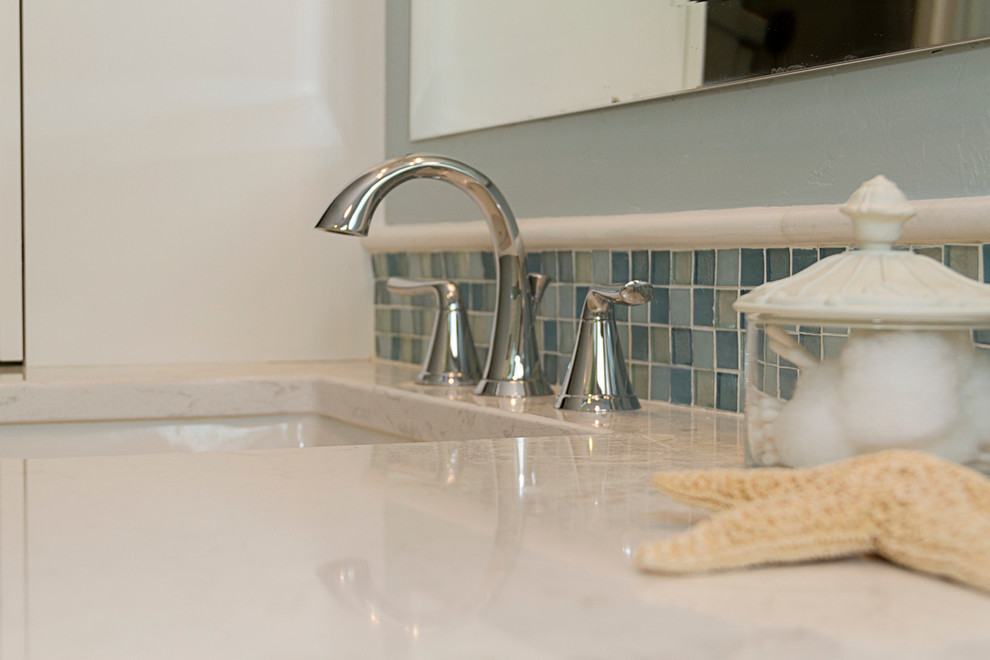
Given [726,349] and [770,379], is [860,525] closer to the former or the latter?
[770,379]

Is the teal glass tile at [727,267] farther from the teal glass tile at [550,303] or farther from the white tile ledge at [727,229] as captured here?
the teal glass tile at [550,303]

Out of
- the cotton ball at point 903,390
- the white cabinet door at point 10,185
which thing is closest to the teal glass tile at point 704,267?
the cotton ball at point 903,390

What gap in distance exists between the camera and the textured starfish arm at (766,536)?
1.25ft

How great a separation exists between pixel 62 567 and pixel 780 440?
1.08ft

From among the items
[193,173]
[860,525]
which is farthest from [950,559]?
[193,173]

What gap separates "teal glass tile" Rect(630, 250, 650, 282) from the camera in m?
0.99

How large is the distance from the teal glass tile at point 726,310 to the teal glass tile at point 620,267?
0.13 metres

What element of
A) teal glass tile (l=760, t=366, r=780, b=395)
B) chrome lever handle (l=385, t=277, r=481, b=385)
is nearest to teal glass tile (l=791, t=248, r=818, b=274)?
teal glass tile (l=760, t=366, r=780, b=395)

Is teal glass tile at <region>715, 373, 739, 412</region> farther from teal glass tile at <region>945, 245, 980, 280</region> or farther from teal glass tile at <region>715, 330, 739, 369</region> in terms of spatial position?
teal glass tile at <region>945, 245, 980, 280</region>

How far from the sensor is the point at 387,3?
1.45 meters

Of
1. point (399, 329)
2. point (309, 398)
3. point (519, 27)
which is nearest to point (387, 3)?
point (519, 27)

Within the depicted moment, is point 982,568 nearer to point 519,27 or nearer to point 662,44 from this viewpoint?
A: point 662,44

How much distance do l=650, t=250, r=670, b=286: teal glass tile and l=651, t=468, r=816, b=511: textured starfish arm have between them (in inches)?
20.7

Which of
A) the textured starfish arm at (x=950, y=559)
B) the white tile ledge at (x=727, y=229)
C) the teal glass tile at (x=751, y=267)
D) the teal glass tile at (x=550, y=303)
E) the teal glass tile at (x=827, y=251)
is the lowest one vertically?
the textured starfish arm at (x=950, y=559)
